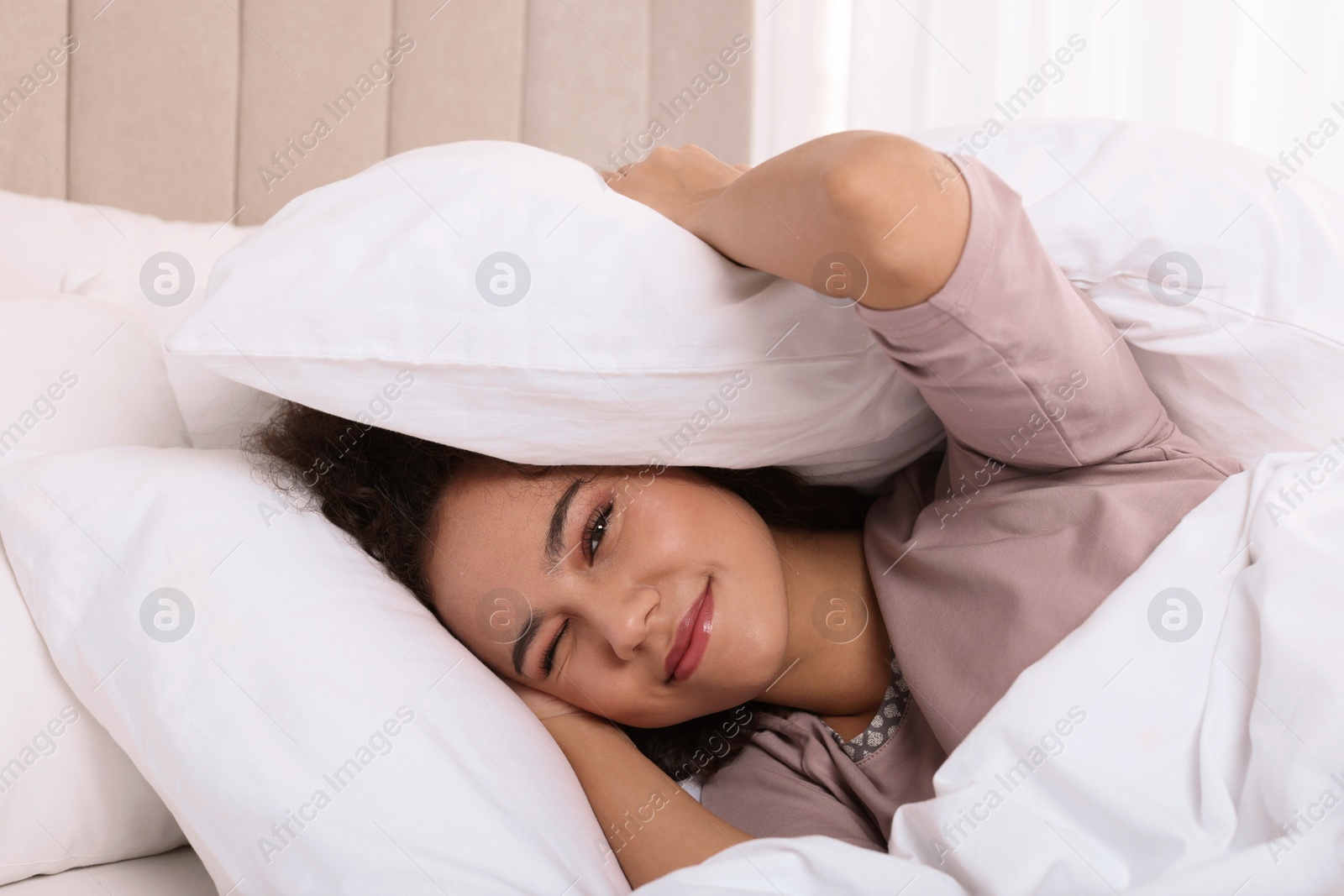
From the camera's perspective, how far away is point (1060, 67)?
176cm

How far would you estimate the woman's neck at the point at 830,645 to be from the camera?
995 mm

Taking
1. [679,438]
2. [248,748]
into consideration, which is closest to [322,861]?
[248,748]

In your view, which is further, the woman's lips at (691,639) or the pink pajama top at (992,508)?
the woman's lips at (691,639)

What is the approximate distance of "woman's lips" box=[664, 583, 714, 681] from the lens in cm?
88

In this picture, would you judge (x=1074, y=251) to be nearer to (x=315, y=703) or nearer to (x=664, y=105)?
(x=315, y=703)

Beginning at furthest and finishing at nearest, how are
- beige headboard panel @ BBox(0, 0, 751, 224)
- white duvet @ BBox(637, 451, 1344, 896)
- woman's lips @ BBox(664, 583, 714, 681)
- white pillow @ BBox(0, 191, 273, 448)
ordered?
1. beige headboard panel @ BBox(0, 0, 751, 224)
2. white pillow @ BBox(0, 191, 273, 448)
3. woman's lips @ BBox(664, 583, 714, 681)
4. white duvet @ BBox(637, 451, 1344, 896)

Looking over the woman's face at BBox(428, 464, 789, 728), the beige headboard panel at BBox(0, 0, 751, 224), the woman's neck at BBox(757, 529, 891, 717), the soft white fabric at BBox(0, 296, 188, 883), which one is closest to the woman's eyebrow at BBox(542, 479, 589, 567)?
the woman's face at BBox(428, 464, 789, 728)

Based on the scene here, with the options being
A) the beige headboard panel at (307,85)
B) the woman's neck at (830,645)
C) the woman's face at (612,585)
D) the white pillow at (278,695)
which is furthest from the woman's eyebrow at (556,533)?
the beige headboard panel at (307,85)

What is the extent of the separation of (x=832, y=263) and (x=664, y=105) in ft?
4.54
